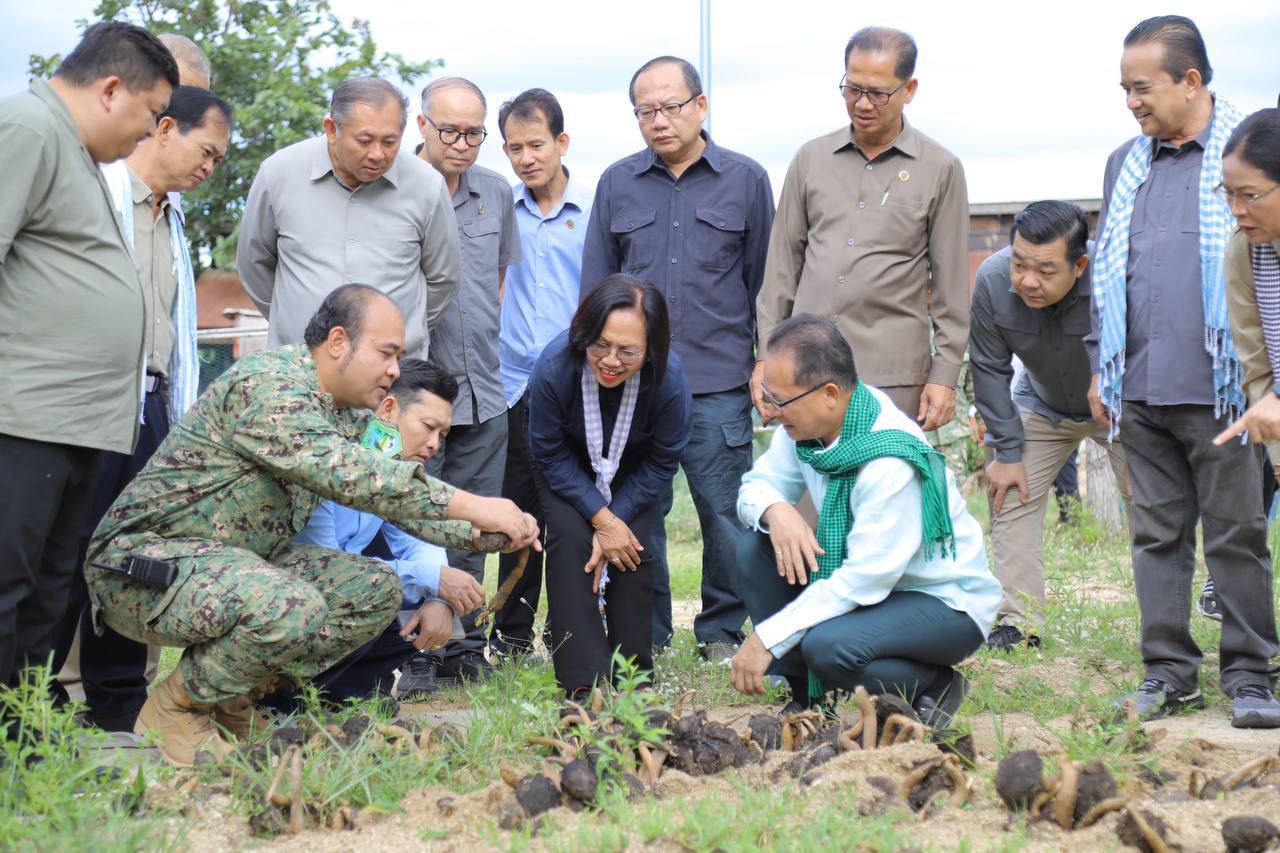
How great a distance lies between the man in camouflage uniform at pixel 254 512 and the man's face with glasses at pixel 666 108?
1.87 meters

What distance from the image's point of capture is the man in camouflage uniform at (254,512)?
3.84 meters

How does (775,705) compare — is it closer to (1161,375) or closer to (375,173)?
(1161,375)

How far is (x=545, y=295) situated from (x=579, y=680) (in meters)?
1.87

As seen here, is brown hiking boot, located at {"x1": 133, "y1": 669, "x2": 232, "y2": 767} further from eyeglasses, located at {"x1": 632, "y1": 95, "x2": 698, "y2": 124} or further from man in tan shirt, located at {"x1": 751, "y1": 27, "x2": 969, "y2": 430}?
eyeglasses, located at {"x1": 632, "y1": 95, "x2": 698, "y2": 124}

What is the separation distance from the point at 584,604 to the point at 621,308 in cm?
104

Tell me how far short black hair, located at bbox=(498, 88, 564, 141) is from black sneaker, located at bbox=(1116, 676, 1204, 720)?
3227 mm

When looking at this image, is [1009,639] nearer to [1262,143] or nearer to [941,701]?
[941,701]

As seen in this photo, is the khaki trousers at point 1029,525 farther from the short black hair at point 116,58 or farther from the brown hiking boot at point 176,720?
the short black hair at point 116,58

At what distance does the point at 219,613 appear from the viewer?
3.80m

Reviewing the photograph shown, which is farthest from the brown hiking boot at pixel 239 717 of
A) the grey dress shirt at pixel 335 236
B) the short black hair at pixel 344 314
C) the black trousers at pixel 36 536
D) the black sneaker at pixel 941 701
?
the black sneaker at pixel 941 701

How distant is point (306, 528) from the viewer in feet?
15.0

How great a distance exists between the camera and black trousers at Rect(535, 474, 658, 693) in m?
4.63

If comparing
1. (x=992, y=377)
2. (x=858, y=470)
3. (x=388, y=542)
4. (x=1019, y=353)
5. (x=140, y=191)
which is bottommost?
(x=388, y=542)

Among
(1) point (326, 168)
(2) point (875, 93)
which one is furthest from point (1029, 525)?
(1) point (326, 168)
